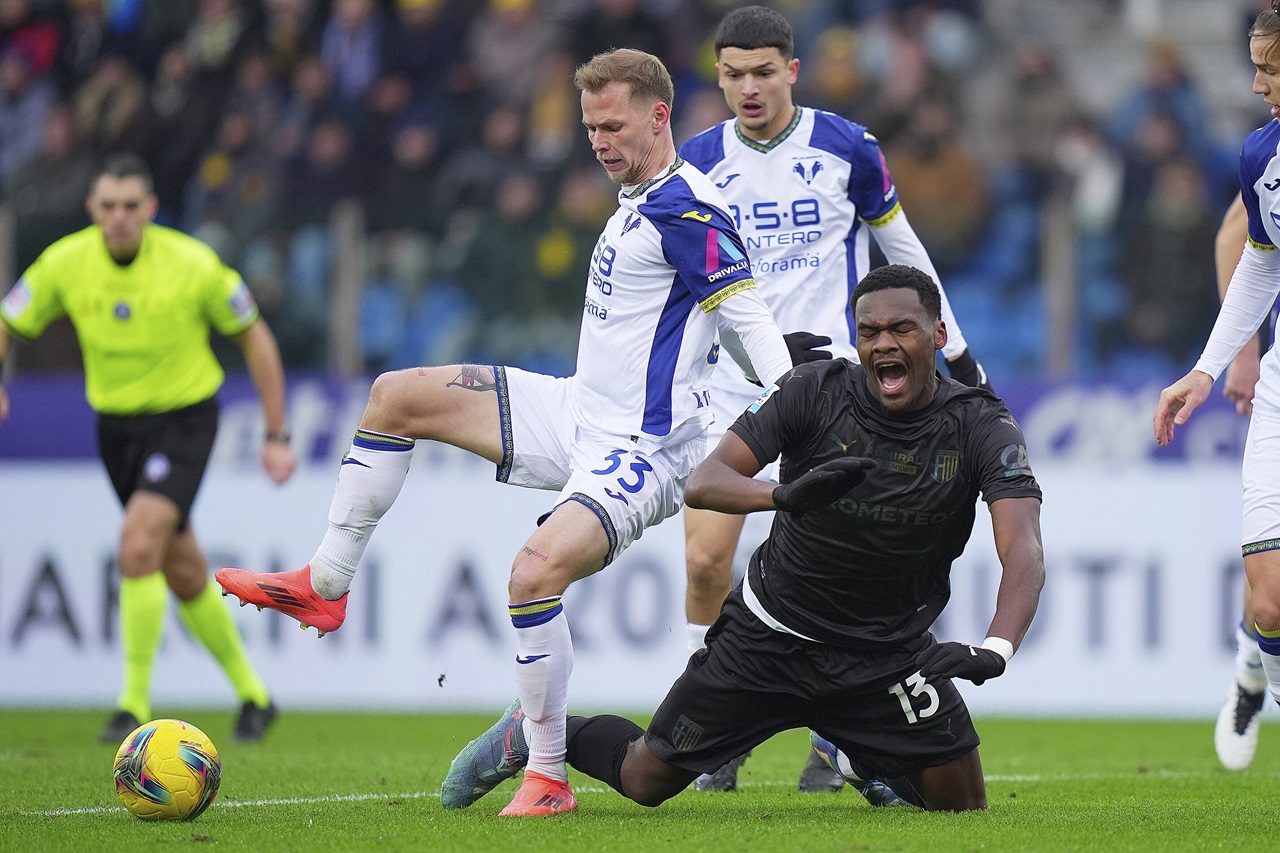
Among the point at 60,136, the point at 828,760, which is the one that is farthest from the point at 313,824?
the point at 60,136

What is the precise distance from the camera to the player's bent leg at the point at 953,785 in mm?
5402

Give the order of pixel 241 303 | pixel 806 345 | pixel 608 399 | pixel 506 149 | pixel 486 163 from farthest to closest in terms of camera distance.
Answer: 1. pixel 506 149
2. pixel 486 163
3. pixel 241 303
4. pixel 806 345
5. pixel 608 399

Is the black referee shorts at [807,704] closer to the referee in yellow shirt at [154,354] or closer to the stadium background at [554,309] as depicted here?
the referee in yellow shirt at [154,354]

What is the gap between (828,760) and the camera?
6.44 metres

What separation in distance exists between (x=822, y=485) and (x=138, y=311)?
552cm

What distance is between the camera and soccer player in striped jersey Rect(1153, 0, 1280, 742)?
521 centimetres

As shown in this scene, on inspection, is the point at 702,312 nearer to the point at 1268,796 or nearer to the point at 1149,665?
the point at 1268,796

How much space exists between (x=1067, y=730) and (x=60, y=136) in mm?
9064

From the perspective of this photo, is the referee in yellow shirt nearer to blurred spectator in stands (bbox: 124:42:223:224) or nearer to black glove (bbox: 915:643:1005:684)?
blurred spectator in stands (bbox: 124:42:223:224)

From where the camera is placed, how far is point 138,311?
906cm

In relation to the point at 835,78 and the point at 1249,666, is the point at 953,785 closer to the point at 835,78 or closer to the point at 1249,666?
the point at 1249,666

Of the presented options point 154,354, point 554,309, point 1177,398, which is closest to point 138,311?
point 154,354

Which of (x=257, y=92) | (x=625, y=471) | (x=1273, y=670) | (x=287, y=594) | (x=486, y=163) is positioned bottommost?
(x=1273, y=670)

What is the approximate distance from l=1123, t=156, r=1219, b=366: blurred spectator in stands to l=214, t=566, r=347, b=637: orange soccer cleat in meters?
6.88
